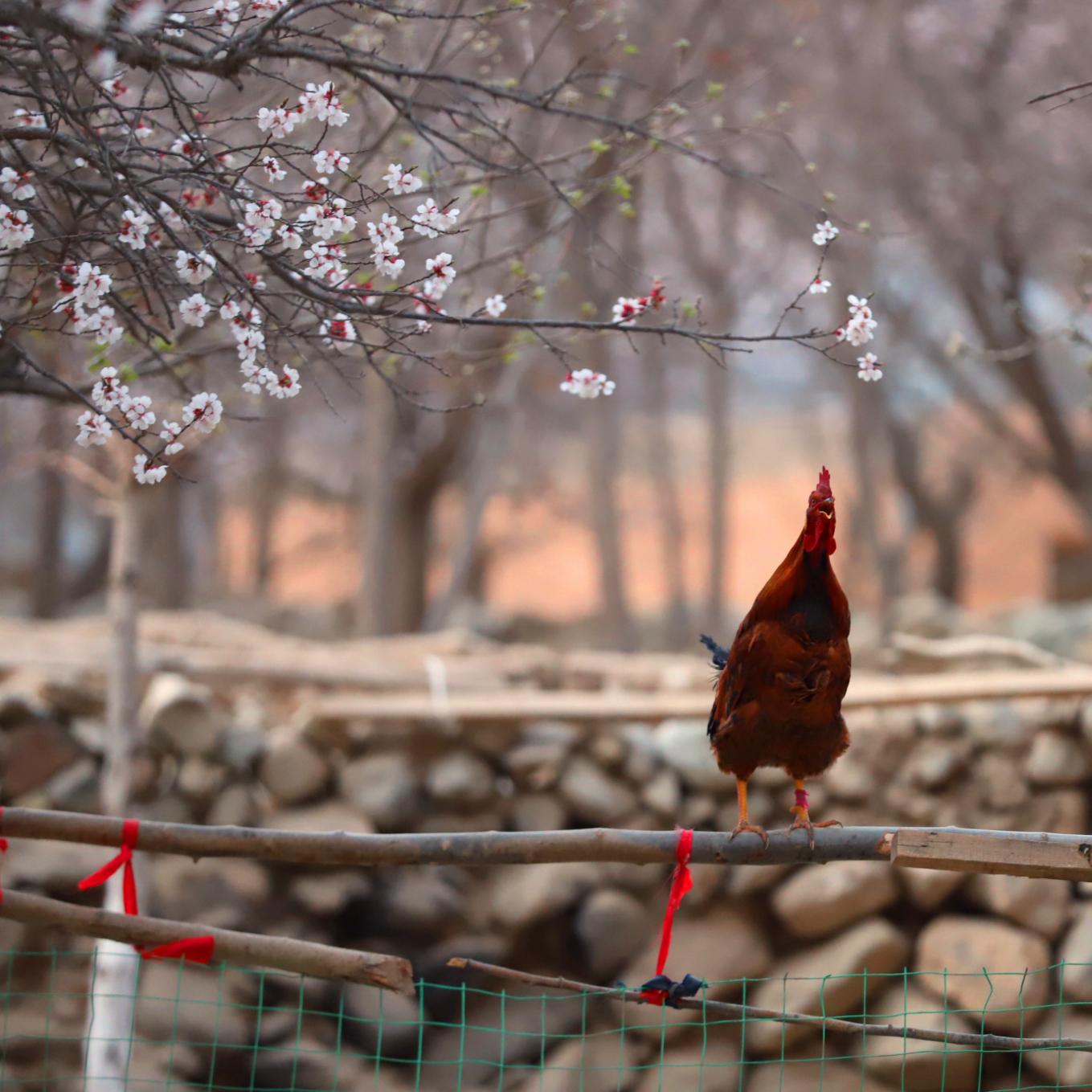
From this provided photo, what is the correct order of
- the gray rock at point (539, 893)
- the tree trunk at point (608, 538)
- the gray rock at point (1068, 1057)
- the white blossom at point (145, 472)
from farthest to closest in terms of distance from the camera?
the tree trunk at point (608, 538), the gray rock at point (539, 893), the gray rock at point (1068, 1057), the white blossom at point (145, 472)

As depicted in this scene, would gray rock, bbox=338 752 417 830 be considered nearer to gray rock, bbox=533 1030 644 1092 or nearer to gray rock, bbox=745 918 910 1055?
gray rock, bbox=533 1030 644 1092

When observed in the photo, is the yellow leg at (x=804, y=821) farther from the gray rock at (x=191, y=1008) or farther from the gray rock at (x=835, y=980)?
the gray rock at (x=191, y=1008)

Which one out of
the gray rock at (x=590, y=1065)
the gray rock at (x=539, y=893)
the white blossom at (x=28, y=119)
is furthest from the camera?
the gray rock at (x=539, y=893)

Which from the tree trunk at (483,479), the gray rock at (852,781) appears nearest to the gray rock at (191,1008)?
the gray rock at (852,781)

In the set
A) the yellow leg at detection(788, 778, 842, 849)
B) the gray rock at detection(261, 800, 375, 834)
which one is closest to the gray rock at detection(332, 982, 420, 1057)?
the gray rock at detection(261, 800, 375, 834)

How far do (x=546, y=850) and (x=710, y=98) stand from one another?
2319 mm

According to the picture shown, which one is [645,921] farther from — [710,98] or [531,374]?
[531,374]

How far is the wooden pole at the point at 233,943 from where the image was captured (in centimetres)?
261

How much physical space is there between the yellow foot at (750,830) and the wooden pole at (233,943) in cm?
81

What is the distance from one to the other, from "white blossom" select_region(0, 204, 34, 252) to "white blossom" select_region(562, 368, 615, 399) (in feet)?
4.07

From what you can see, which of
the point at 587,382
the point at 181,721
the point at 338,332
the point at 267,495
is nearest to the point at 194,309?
the point at 338,332

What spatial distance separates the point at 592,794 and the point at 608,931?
2.14 feet

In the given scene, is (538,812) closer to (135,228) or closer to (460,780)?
(460,780)

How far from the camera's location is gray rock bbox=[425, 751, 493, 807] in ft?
18.5
